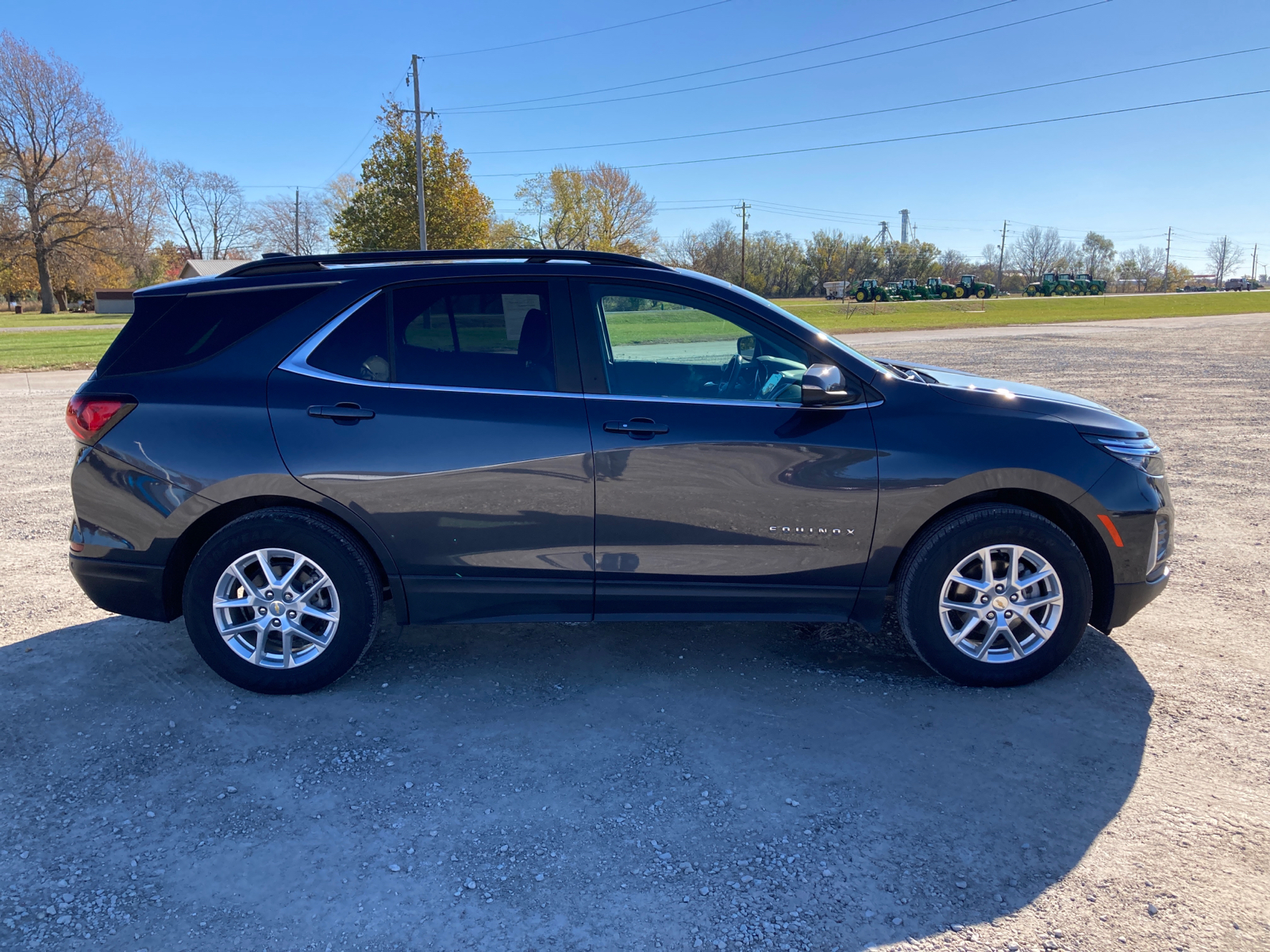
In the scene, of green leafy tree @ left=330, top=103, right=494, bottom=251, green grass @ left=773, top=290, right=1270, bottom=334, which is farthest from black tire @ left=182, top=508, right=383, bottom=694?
green leafy tree @ left=330, top=103, right=494, bottom=251

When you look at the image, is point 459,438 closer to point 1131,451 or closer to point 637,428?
point 637,428

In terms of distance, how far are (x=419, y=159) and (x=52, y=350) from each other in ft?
60.9

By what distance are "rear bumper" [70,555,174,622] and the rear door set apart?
33.6 inches

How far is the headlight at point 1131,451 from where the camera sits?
374cm

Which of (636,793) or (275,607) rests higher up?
(275,607)

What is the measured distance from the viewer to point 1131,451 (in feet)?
12.4

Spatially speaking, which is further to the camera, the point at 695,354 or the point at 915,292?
the point at 915,292

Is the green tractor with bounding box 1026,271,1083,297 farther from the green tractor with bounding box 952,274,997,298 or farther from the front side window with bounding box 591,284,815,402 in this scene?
the front side window with bounding box 591,284,815,402

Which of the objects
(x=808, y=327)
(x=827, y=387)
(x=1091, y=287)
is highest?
(x=1091, y=287)

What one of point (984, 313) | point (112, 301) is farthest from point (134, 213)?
point (984, 313)

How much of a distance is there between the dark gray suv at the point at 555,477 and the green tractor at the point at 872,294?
6572 centimetres

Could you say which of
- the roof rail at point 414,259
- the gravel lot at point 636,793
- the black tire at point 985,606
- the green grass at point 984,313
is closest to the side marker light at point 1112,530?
the black tire at point 985,606

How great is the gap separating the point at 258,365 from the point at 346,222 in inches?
1621

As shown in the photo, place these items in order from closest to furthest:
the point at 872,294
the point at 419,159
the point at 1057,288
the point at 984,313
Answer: the point at 419,159 < the point at 984,313 < the point at 872,294 < the point at 1057,288
